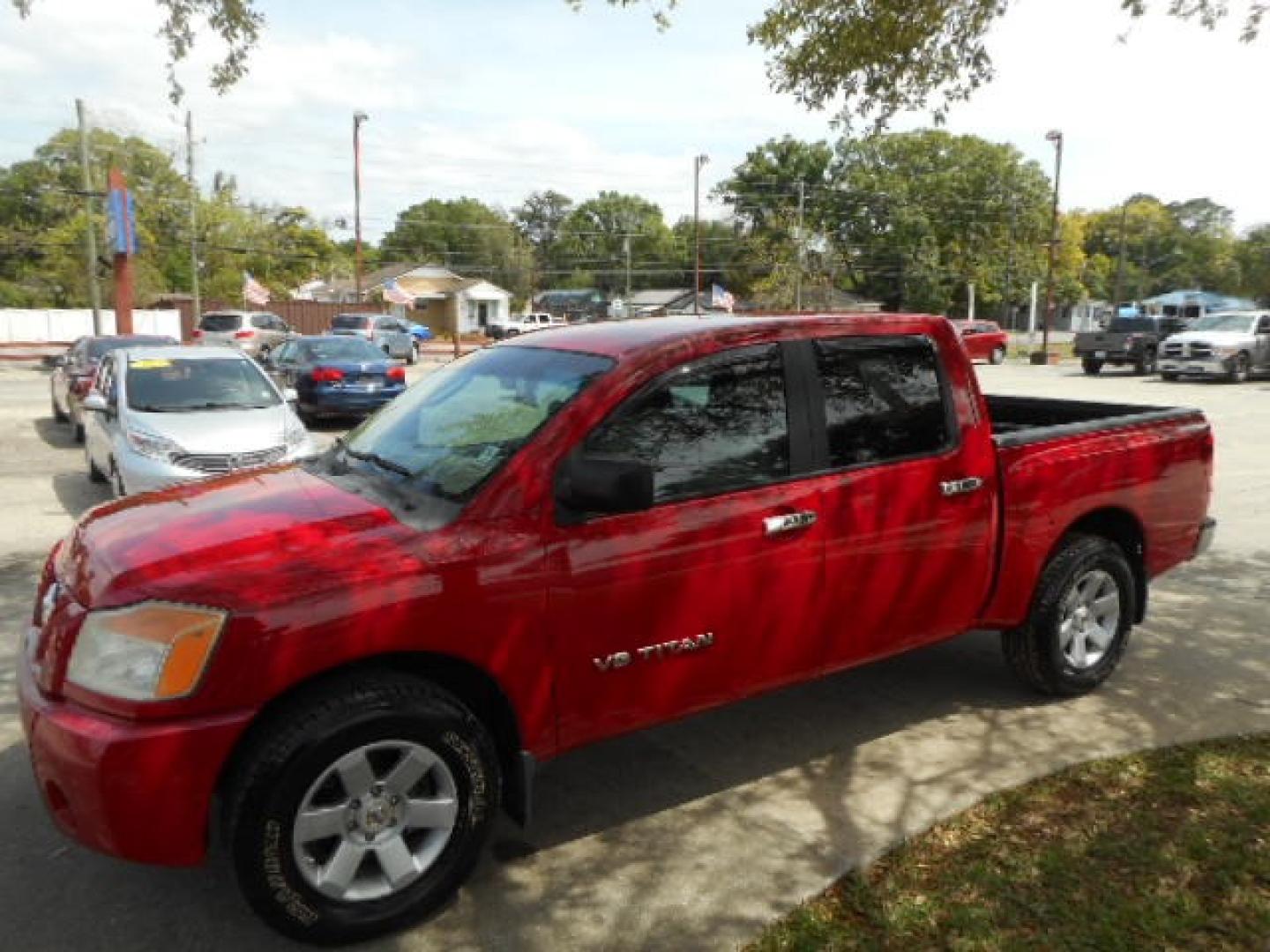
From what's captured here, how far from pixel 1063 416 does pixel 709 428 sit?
3141 millimetres

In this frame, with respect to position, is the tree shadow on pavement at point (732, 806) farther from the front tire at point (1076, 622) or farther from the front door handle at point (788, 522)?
the front door handle at point (788, 522)

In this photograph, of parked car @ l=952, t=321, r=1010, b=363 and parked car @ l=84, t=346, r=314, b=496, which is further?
parked car @ l=952, t=321, r=1010, b=363

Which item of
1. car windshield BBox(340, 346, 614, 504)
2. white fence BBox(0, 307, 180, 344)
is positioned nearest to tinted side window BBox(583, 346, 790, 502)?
car windshield BBox(340, 346, 614, 504)

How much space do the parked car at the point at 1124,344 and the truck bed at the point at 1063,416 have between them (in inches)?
957

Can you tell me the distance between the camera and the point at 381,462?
352 cm

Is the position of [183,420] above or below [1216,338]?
below

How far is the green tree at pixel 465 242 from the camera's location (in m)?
93.2

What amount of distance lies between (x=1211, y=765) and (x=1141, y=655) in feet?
4.59

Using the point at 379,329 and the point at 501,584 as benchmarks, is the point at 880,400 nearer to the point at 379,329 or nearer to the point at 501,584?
the point at 501,584

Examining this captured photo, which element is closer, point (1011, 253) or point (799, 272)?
point (799, 272)

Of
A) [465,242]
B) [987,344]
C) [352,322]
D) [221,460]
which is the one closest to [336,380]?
[221,460]

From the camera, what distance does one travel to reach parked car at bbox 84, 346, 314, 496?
305 inches

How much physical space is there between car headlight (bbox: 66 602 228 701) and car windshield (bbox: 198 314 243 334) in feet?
105

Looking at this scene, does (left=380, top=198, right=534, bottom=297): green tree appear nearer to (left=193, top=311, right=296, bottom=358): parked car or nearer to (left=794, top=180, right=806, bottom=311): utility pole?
(left=794, top=180, right=806, bottom=311): utility pole
